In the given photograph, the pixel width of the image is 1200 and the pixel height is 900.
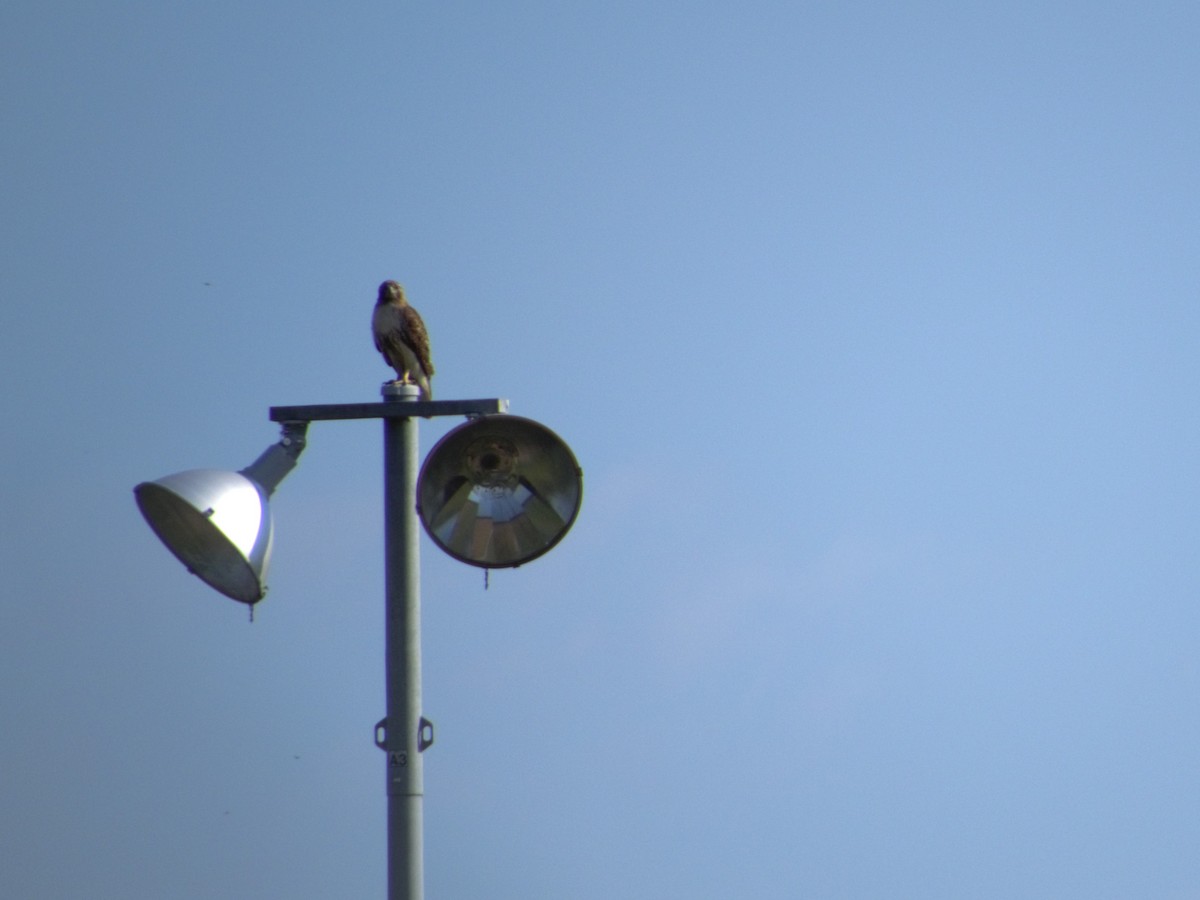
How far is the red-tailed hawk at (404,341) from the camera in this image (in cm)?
772

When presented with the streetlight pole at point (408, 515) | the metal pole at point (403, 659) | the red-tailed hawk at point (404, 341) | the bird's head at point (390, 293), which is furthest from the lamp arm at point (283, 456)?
the bird's head at point (390, 293)

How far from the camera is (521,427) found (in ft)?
20.7

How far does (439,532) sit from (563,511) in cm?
49

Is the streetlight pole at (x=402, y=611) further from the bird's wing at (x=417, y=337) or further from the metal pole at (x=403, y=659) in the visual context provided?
the bird's wing at (x=417, y=337)

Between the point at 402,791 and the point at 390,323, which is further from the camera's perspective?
the point at 390,323

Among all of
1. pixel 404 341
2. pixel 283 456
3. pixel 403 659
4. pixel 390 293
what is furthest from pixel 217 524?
pixel 390 293

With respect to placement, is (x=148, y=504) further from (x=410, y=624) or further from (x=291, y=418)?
(x=410, y=624)

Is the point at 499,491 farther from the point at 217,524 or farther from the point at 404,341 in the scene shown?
the point at 404,341

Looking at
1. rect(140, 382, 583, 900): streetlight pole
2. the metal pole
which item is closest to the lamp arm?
rect(140, 382, 583, 900): streetlight pole

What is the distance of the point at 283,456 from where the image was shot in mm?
6527

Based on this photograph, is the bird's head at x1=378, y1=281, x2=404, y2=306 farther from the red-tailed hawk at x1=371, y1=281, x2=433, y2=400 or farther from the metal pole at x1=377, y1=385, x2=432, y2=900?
the metal pole at x1=377, y1=385, x2=432, y2=900

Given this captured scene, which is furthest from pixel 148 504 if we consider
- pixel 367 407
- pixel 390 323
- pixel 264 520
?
pixel 390 323

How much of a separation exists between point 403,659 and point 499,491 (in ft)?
2.45

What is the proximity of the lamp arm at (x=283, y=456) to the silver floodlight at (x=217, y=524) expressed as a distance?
77 mm
